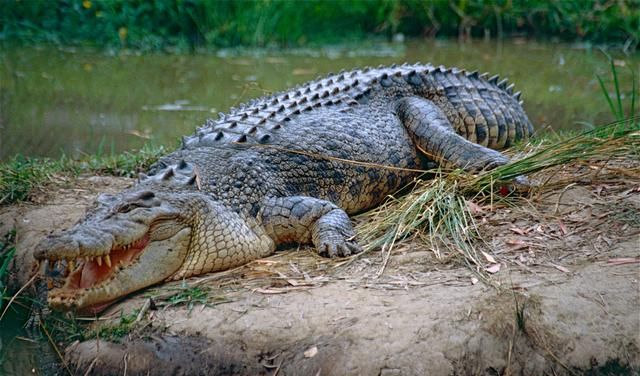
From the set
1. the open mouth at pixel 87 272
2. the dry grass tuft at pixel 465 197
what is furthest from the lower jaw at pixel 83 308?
the dry grass tuft at pixel 465 197

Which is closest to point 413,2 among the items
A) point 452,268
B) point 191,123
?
point 191,123

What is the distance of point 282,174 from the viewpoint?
4.85 m

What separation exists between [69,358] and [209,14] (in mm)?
8947

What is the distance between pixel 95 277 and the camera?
4.01m

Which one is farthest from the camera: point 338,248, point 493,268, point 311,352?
point 338,248

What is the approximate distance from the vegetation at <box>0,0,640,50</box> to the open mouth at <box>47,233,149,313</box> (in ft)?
27.6

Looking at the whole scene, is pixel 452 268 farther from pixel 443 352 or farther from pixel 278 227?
pixel 278 227

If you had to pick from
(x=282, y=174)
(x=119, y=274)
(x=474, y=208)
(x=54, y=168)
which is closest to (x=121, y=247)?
(x=119, y=274)

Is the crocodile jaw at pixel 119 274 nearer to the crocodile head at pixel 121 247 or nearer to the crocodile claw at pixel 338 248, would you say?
the crocodile head at pixel 121 247

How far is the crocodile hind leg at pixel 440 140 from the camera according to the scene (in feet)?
17.0

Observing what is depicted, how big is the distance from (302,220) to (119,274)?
1092 mm

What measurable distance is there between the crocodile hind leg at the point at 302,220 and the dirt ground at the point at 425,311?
6.2 inches

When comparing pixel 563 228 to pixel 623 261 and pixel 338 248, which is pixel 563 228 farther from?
pixel 338 248

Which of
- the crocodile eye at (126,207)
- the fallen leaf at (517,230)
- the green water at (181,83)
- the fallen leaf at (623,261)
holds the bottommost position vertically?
the green water at (181,83)
